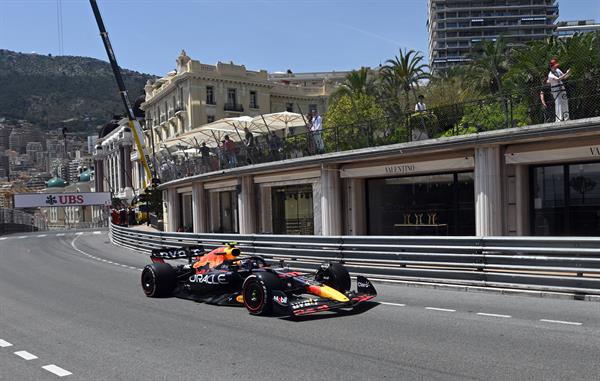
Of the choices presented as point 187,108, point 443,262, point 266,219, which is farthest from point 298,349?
point 187,108

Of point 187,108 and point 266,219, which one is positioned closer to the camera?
point 266,219

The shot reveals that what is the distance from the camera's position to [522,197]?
55.3 ft

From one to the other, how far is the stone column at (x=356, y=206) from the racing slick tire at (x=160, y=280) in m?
10.2

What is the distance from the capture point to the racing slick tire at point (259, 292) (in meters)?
9.81

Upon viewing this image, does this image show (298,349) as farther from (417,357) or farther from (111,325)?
(111,325)

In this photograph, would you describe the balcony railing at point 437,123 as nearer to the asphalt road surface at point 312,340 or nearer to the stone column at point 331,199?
the stone column at point 331,199

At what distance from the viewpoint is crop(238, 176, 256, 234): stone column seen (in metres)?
26.2

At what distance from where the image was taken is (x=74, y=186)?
125m

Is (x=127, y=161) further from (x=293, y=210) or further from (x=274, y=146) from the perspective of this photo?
(x=274, y=146)

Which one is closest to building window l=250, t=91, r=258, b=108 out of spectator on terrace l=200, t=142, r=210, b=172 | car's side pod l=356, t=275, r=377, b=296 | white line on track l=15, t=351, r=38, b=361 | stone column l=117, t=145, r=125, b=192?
stone column l=117, t=145, r=125, b=192

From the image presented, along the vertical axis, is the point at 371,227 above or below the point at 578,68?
below

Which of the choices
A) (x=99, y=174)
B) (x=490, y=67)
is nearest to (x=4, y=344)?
(x=490, y=67)

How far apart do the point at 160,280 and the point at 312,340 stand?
4949mm

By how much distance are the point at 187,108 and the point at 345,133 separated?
1734 inches
